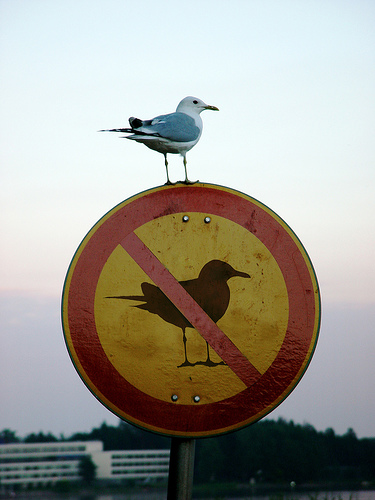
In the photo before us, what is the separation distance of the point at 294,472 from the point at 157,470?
79.8 feet

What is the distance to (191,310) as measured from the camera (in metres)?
1.63

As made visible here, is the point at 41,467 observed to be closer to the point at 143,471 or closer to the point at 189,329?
the point at 143,471

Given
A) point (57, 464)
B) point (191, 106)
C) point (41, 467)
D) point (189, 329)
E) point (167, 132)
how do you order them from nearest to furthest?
1. point (189, 329)
2. point (167, 132)
3. point (191, 106)
4. point (57, 464)
5. point (41, 467)

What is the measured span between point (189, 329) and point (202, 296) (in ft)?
0.29

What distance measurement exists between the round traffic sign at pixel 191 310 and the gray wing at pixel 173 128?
0.72 ft

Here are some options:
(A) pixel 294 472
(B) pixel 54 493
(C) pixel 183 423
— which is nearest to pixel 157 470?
(B) pixel 54 493

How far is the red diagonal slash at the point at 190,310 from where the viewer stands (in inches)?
63.5

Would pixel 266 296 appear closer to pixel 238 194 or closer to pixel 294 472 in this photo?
pixel 238 194

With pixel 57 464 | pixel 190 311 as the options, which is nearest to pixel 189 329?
pixel 190 311

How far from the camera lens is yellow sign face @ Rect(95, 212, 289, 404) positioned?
1.60 m

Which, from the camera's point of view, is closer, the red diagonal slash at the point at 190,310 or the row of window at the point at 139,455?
the red diagonal slash at the point at 190,310

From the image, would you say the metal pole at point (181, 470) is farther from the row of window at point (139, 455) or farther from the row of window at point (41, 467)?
the row of window at point (41, 467)

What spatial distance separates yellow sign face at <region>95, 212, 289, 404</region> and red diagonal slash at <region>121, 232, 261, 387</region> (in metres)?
0.01

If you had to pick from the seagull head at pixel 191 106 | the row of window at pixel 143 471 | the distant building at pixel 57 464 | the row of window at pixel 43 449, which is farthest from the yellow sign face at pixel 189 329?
the row of window at pixel 43 449
